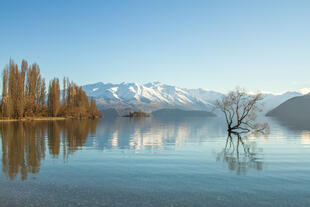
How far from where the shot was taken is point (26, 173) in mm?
18734

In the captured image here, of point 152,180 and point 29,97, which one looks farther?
point 29,97

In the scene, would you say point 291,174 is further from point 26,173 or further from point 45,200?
point 26,173

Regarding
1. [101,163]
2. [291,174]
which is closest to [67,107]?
[101,163]

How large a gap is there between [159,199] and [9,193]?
8.42 metres

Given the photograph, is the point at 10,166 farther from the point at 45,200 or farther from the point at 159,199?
the point at 159,199

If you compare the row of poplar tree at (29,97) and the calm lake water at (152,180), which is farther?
the row of poplar tree at (29,97)

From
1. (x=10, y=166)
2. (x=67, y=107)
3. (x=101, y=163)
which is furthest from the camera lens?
(x=67, y=107)

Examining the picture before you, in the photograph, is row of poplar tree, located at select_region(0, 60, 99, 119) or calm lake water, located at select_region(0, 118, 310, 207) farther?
row of poplar tree, located at select_region(0, 60, 99, 119)

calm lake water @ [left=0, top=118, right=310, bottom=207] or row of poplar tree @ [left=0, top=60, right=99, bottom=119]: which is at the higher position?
row of poplar tree @ [left=0, top=60, right=99, bottom=119]

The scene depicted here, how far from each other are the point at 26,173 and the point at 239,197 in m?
14.9

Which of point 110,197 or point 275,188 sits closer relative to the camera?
point 110,197

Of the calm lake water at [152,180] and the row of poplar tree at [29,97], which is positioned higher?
the row of poplar tree at [29,97]

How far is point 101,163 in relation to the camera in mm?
23422

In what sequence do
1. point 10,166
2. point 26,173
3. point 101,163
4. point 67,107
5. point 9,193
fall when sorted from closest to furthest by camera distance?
point 9,193
point 26,173
point 10,166
point 101,163
point 67,107
